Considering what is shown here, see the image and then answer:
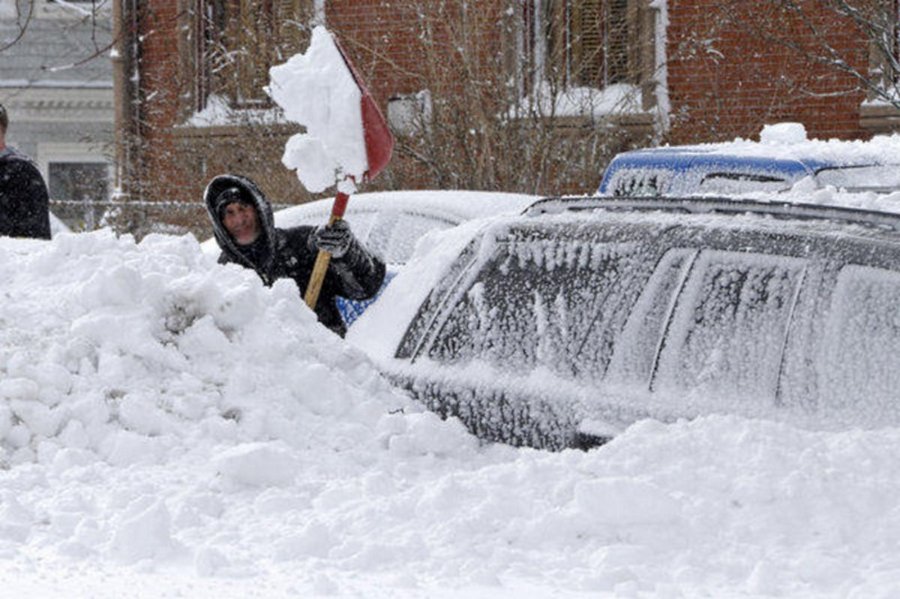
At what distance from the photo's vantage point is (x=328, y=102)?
241 inches

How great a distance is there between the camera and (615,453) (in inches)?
146

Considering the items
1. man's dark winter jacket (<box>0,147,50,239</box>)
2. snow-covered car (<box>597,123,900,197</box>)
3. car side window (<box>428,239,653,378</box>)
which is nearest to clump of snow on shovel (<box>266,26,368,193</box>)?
car side window (<box>428,239,653,378</box>)

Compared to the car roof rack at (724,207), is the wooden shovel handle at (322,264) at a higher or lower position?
lower

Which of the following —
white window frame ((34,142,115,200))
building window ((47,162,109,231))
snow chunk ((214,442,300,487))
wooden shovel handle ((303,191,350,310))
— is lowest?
building window ((47,162,109,231))

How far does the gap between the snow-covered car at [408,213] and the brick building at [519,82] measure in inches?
187

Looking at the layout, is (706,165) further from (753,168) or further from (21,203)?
(21,203)

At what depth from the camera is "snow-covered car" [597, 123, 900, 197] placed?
9.14m

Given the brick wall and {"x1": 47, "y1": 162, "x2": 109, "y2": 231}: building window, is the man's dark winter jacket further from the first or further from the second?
{"x1": 47, "y1": 162, "x2": 109, "y2": 231}: building window

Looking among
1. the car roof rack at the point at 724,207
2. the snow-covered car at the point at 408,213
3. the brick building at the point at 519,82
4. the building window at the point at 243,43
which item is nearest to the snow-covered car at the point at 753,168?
the snow-covered car at the point at 408,213

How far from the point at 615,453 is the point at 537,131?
10839mm

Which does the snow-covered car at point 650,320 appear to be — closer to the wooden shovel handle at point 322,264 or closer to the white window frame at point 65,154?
the wooden shovel handle at point 322,264

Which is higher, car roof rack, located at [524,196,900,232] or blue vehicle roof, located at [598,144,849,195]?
car roof rack, located at [524,196,900,232]

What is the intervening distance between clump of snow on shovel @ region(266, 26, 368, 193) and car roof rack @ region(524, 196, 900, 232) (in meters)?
1.44

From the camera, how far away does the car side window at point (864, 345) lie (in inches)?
148
